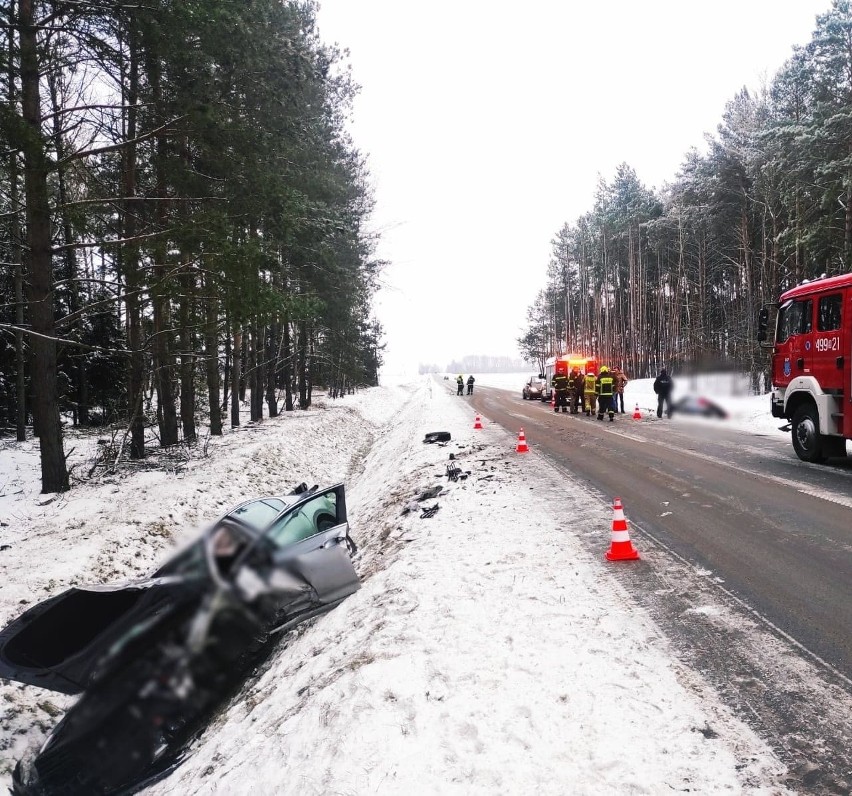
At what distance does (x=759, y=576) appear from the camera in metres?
5.36

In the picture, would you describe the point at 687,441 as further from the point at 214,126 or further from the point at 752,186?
the point at 752,186

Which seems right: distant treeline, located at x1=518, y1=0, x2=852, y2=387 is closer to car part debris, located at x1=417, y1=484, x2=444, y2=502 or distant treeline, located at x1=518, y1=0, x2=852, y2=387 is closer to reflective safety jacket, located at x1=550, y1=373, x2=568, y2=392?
reflective safety jacket, located at x1=550, y1=373, x2=568, y2=392

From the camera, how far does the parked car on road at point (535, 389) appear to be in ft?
118

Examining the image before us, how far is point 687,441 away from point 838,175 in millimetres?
17268

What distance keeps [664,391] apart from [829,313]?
8.54 metres

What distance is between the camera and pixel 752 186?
2762cm

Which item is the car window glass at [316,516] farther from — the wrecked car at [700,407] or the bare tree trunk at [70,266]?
the bare tree trunk at [70,266]

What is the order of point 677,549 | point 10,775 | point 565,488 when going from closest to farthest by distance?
point 10,775 → point 677,549 → point 565,488

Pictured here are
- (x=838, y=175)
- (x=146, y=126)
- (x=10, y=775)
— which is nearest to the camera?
(x=10, y=775)

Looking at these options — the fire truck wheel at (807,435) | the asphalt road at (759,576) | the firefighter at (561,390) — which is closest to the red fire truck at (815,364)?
the fire truck wheel at (807,435)

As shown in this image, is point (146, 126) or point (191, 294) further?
point (146, 126)

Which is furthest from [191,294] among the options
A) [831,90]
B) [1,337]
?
[831,90]

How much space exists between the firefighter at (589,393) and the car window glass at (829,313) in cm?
999

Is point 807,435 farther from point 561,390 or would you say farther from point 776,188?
point 776,188
